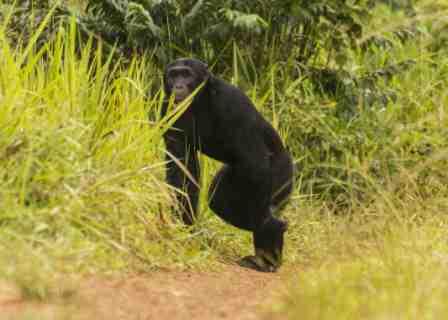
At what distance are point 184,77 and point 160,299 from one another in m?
1.80

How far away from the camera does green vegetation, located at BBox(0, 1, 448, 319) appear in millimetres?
3914

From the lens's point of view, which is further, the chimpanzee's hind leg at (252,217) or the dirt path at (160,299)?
the chimpanzee's hind leg at (252,217)

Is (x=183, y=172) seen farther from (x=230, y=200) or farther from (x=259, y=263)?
(x=259, y=263)

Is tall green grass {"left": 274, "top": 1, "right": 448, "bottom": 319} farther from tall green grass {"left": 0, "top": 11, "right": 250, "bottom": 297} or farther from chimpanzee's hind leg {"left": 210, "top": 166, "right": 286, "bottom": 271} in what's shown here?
tall green grass {"left": 0, "top": 11, "right": 250, "bottom": 297}

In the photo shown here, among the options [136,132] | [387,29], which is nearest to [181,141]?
[136,132]

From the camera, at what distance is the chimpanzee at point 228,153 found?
215 inches

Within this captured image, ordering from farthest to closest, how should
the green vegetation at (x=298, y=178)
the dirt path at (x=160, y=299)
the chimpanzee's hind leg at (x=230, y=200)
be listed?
the chimpanzee's hind leg at (x=230, y=200), the green vegetation at (x=298, y=178), the dirt path at (x=160, y=299)

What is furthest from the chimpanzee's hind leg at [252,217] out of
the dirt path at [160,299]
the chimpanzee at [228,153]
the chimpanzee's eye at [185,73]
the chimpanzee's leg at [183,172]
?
the chimpanzee's eye at [185,73]

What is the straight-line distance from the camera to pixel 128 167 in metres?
5.15

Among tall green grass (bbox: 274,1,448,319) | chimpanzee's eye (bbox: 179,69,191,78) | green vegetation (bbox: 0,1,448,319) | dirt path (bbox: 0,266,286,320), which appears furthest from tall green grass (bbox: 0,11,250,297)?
tall green grass (bbox: 274,1,448,319)

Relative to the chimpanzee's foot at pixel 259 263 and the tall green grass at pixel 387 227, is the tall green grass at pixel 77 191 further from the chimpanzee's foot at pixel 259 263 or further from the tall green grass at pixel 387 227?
the tall green grass at pixel 387 227

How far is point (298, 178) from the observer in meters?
7.36

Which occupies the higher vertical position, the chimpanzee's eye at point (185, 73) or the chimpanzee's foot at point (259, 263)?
the chimpanzee's eye at point (185, 73)

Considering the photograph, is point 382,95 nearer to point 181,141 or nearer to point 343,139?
point 343,139
